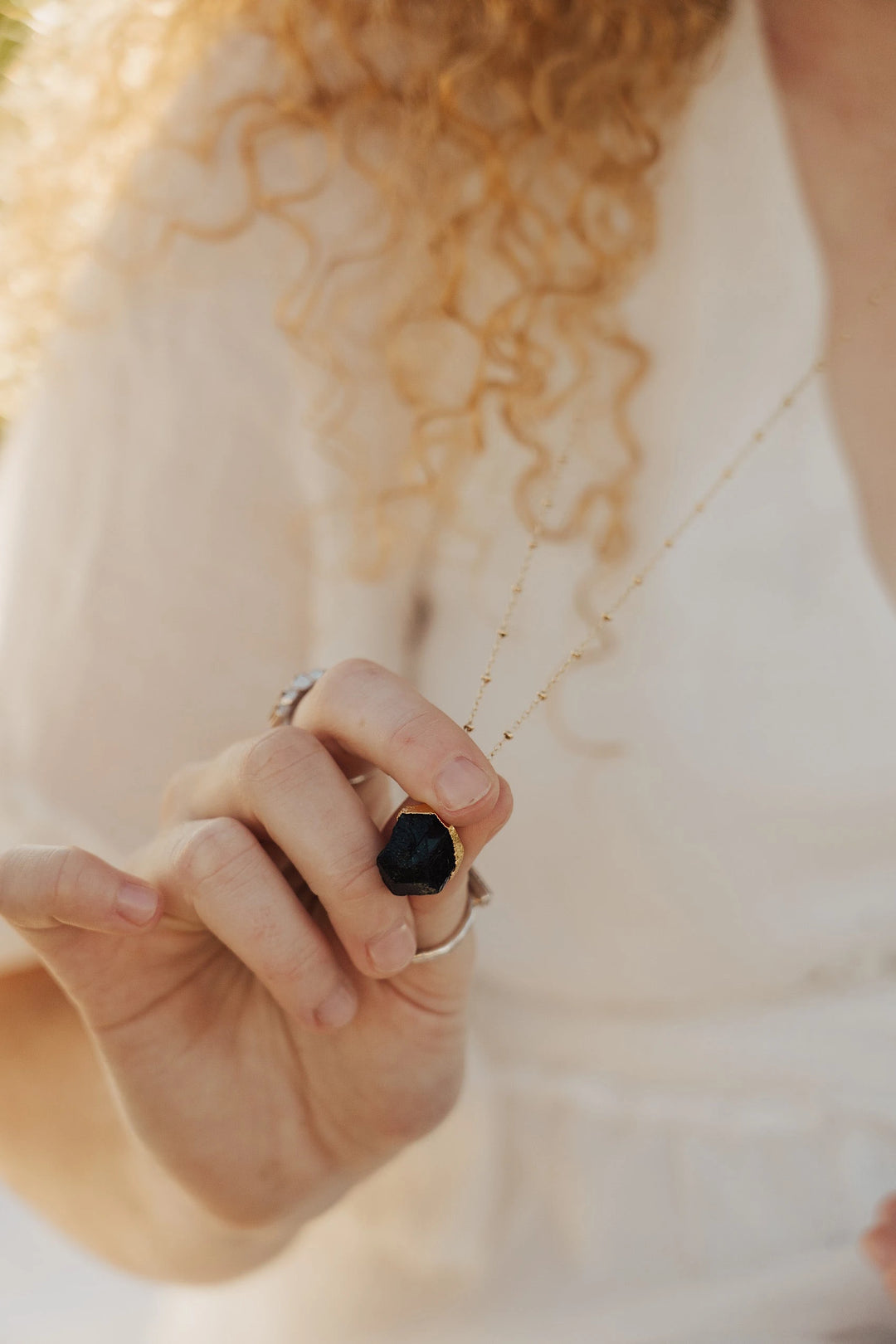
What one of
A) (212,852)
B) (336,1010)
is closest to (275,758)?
(212,852)

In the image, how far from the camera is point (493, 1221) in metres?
1.18

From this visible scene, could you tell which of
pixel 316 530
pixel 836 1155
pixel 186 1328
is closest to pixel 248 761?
pixel 316 530

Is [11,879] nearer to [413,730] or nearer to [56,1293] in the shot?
[413,730]

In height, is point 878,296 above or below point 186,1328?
above

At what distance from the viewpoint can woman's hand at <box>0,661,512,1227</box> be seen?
0.71 m

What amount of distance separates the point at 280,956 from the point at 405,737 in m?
0.18

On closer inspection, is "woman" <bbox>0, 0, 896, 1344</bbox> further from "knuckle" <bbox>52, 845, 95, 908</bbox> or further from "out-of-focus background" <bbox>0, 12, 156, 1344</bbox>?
"knuckle" <bbox>52, 845, 95, 908</bbox>

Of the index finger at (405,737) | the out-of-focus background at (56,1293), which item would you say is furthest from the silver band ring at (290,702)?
the out-of-focus background at (56,1293)

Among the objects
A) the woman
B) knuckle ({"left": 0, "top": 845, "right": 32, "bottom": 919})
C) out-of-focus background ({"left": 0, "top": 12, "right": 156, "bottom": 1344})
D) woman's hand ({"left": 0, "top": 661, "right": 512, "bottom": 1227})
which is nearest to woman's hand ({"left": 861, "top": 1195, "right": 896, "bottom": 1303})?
the woman

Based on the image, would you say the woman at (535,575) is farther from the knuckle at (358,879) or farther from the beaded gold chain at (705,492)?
the knuckle at (358,879)

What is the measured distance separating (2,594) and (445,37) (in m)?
0.75

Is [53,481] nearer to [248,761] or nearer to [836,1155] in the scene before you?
[248,761]

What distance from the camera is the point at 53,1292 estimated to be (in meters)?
1.46

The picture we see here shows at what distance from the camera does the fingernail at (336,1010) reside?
766 mm
